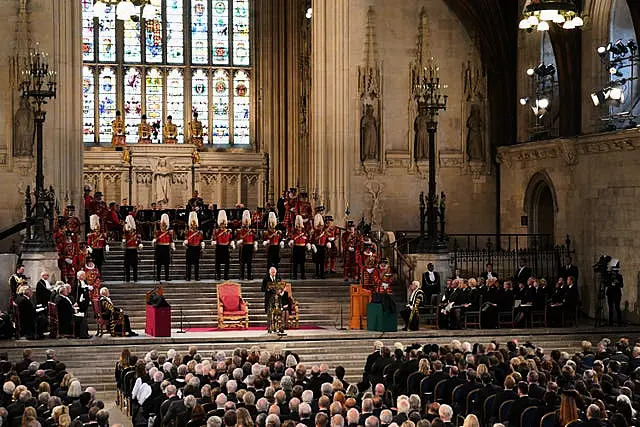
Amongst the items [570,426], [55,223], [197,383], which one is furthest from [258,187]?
[570,426]

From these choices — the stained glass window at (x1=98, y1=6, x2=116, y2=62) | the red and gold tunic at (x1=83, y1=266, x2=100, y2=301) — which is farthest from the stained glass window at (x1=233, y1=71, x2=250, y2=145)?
the red and gold tunic at (x1=83, y1=266, x2=100, y2=301)

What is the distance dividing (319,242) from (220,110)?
14794mm

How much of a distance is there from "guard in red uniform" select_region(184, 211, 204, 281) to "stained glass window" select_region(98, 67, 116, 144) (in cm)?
1361

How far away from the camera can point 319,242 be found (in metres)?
30.0

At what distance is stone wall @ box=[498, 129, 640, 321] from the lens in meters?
27.8

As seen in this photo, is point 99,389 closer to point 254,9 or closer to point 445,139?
point 445,139

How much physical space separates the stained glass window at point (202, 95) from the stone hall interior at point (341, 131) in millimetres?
78

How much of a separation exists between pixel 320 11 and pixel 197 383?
67.7 ft

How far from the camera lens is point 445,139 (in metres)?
35.4

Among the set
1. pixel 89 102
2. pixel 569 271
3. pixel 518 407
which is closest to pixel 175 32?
pixel 89 102

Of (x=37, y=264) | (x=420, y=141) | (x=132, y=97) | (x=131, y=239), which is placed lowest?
(x=37, y=264)

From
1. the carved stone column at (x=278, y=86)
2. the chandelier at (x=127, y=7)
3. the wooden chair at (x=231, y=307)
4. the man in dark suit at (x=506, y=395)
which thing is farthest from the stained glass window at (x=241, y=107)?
the man in dark suit at (x=506, y=395)

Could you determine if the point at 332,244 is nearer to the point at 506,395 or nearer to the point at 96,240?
the point at 96,240

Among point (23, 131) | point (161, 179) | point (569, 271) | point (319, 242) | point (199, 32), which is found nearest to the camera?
point (569, 271)
